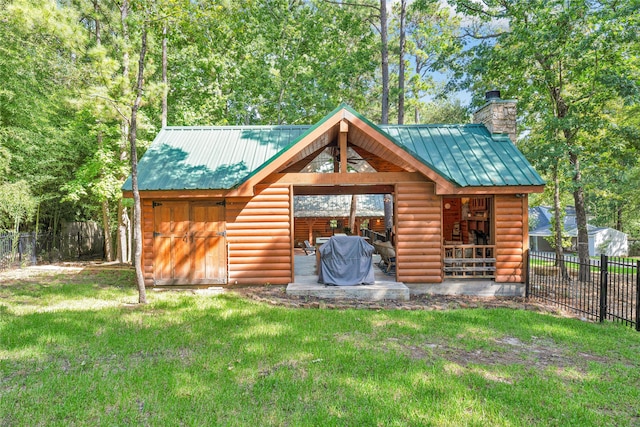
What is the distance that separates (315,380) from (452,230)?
11.9m

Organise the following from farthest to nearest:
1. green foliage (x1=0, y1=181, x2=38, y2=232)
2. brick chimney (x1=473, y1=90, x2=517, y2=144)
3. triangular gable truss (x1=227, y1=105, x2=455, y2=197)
A: green foliage (x1=0, y1=181, x2=38, y2=232), brick chimney (x1=473, y1=90, x2=517, y2=144), triangular gable truss (x1=227, y1=105, x2=455, y2=197)

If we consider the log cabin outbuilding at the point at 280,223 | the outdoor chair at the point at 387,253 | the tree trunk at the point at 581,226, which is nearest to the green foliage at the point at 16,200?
the log cabin outbuilding at the point at 280,223

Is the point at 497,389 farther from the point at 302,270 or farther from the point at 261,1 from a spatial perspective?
the point at 261,1

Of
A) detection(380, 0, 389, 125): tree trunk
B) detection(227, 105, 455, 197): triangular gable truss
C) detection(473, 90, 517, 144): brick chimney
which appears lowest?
detection(227, 105, 455, 197): triangular gable truss

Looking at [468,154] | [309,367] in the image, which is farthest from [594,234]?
[309,367]

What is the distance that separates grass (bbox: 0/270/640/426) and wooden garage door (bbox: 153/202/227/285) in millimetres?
1905

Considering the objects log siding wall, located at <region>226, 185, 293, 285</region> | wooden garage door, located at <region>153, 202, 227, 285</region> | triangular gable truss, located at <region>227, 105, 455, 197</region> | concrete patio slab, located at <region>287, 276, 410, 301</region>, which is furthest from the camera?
log siding wall, located at <region>226, 185, 293, 285</region>

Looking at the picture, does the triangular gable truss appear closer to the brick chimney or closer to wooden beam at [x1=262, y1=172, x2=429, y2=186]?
wooden beam at [x1=262, y1=172, x2=429, y2=186]

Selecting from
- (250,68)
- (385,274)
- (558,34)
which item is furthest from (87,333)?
(250,68)

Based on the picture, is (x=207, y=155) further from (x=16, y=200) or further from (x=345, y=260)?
(x=16, y=200)

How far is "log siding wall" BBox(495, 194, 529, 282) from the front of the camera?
29.9ft

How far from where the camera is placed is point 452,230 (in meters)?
14.6

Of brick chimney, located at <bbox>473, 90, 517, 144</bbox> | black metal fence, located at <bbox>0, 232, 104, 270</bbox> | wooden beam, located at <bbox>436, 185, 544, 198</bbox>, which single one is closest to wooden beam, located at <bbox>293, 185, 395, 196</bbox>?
wooden beam, located at <bbox>436, 185, 544, 198</bbox>

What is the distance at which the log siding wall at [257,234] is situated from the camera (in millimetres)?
9211
